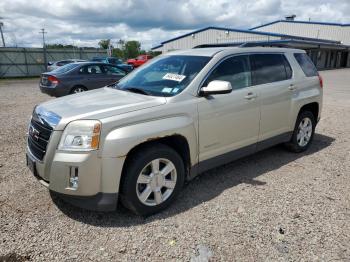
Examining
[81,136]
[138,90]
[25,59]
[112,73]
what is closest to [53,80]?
[112,73]

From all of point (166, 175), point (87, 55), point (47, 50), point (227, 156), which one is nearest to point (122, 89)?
point (166, 175)

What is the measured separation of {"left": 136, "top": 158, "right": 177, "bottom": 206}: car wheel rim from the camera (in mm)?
3389

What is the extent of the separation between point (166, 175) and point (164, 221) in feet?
1.67

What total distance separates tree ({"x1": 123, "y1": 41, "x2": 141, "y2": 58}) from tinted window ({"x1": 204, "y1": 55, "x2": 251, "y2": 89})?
77.2 metres

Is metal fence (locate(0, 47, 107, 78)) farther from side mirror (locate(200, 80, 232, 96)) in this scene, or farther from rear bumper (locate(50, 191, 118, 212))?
side mirror (locate(200, 80, 232, 96))

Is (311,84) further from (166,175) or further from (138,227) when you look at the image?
(138,227)

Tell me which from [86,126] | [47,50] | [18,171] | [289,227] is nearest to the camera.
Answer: [86,126]

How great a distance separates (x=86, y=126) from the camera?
3.04 meters

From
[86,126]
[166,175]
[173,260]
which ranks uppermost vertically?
[86,126]

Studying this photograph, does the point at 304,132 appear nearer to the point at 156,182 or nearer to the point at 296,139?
the point at 296,139

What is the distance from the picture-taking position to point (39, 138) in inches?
132

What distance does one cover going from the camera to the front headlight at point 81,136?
301 cm

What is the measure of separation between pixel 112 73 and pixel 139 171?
9603 mm

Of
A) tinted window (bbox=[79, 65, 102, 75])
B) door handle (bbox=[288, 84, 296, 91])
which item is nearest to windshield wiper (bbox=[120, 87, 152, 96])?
door handle (bbox=[288, 84, 296, 91])
